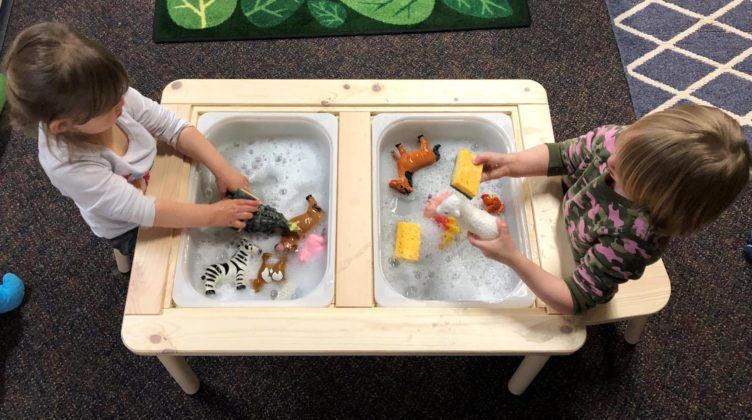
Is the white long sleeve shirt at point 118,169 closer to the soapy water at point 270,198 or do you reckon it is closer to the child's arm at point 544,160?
the soapy water at point 270,198

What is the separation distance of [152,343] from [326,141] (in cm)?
47

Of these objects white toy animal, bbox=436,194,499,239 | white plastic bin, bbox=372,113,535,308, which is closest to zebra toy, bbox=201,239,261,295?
white plastic bin, bbox=372,113,535,308

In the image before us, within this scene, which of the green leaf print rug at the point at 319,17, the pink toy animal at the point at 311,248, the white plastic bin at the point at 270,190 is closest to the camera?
the white plastic bin at the point at 270,190

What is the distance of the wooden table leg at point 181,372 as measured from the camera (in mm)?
981

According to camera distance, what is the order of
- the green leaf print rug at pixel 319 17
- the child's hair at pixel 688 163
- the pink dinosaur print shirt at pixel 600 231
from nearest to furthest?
1. the child's hair at pixel 688 163
2. the pink dinosaur print shirt at pixel 600 231
3. the green leaf print rug at pixel 319 17

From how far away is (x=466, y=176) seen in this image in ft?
3.21

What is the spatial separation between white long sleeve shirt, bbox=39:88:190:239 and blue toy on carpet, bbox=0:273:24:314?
37 cm

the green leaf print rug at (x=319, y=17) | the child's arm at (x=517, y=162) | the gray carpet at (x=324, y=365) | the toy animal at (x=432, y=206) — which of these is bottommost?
the gray carpet at (x=324, y=365)

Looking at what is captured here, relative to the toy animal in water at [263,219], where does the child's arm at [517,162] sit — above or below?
above

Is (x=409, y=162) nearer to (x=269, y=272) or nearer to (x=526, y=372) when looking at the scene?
(x=269, y=272)

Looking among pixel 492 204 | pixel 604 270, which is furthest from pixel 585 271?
pixel 492 204

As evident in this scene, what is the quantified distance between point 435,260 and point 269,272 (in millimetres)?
300

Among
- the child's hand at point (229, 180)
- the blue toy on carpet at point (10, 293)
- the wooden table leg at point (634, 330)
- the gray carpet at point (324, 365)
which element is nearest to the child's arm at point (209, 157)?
the child's hand at point (229, 180)

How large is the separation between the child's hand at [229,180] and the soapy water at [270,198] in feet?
0.13
